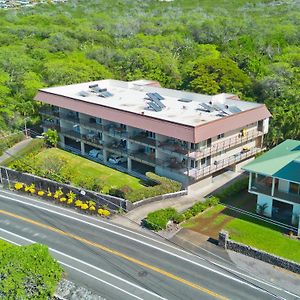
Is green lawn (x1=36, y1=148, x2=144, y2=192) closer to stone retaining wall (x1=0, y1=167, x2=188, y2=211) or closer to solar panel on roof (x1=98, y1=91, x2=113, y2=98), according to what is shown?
stone retaining wall (x1=0, y1=167, x2=188, y2=211)

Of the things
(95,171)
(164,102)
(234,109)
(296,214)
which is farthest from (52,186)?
(296,214)

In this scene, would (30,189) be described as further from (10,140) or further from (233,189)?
(233,189)

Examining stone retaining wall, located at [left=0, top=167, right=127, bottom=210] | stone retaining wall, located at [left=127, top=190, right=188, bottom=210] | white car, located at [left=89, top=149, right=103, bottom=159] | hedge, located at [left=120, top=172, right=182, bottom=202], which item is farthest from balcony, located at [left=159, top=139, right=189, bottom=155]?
white car, located at [left=89, top=149, right=103, bottom=159]

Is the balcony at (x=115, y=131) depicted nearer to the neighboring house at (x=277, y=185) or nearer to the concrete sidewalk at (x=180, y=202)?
the concrete sidewalk at (x=180, y=202)

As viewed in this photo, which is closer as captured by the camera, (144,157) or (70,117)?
(144,157)

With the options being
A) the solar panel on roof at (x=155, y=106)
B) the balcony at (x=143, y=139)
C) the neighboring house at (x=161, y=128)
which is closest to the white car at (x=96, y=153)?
the neighboring house at (x=161, y=128)
